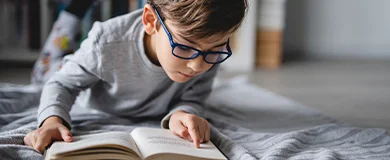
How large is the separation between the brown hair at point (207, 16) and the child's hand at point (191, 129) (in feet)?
0.57

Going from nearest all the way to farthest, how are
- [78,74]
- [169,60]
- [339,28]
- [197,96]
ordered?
[169,60] → [78,74] → [197,96] → [339,28]

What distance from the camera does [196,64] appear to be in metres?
0.93

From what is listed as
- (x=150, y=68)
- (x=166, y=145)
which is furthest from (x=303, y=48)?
(x=166, y=145)

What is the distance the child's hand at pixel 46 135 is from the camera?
0.88m

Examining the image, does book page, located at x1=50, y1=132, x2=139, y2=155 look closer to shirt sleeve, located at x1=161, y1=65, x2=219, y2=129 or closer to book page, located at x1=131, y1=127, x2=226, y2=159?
book page, located at x1=131, y1=127, x2=226, y2=159

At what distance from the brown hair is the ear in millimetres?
88

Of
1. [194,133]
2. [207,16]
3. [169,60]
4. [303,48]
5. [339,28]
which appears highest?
[207,16]

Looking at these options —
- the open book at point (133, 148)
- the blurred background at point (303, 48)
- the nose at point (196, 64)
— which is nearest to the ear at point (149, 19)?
the nose at point (196, 64)

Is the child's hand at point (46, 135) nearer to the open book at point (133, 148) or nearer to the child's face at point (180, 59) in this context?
the open book at point (133, 148)

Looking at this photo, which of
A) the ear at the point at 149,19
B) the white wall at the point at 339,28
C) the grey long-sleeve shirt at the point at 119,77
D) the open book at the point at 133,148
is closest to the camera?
the open book at the point at 133,148

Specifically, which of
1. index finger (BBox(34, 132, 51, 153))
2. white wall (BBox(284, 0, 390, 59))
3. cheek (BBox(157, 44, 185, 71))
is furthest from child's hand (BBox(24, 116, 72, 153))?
white wall (BBox(284, 0, 390, 59))

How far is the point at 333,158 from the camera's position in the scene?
88 centimetres

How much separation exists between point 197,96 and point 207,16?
14.9 inches

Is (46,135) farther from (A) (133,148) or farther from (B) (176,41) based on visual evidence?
(B) (176,41)
